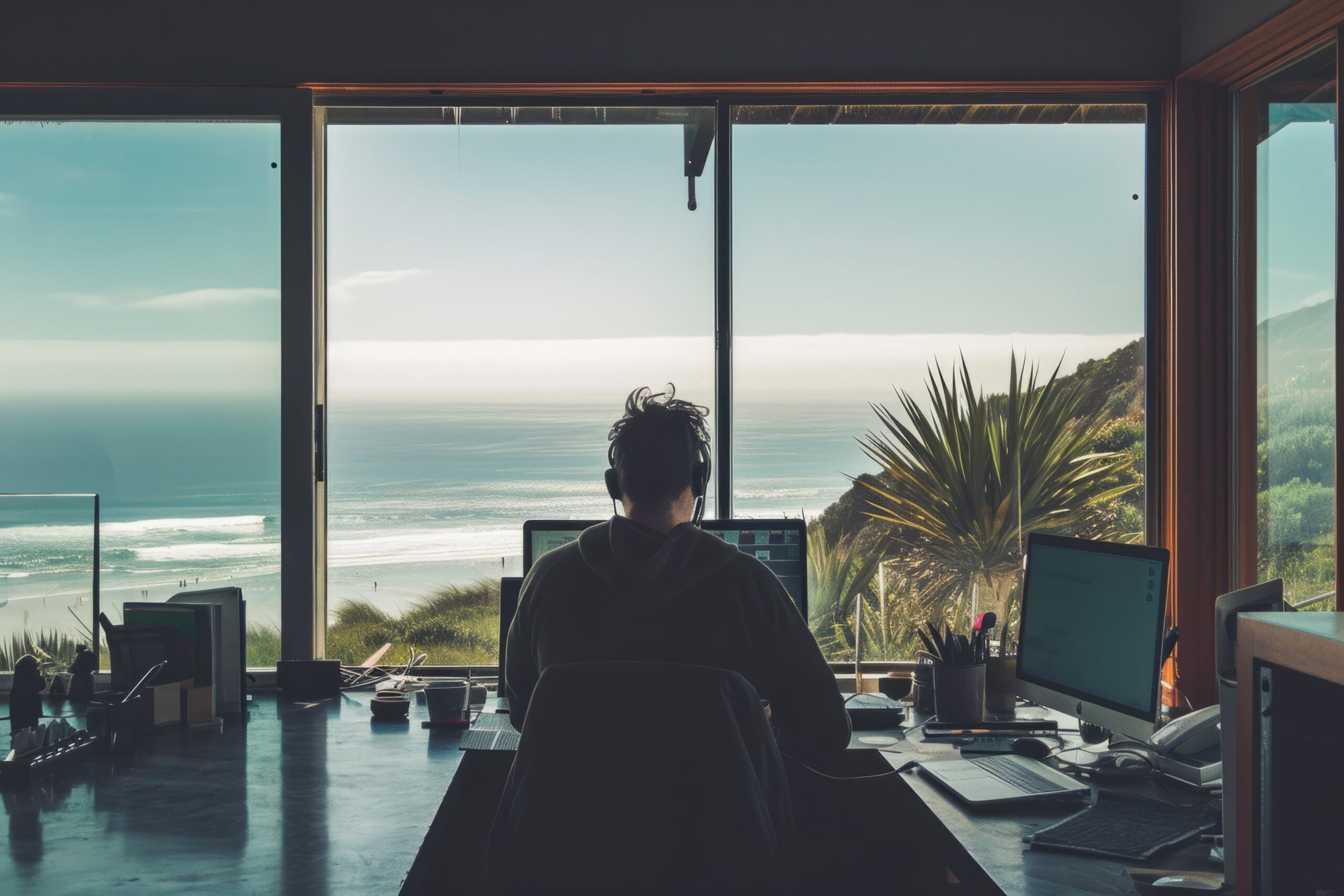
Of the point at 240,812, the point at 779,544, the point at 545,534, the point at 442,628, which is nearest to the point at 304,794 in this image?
the point at 240,812

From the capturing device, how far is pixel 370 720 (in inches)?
103

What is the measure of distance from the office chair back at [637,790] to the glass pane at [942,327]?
1700mm

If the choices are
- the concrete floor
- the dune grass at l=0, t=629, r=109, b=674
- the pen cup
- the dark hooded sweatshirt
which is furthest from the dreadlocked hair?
the dune grass at l=0, t=629, r=109, b=674

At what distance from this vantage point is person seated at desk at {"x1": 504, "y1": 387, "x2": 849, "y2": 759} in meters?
1.59

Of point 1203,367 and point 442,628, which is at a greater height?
point 1203,367

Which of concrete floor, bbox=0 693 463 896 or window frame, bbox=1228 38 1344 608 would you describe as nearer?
concrete floor, bbox=0 693 463 896

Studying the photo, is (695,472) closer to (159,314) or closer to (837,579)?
(837,579)

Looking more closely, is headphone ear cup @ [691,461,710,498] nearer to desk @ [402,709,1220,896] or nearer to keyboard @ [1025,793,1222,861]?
desk @ [402,709,1220,896]

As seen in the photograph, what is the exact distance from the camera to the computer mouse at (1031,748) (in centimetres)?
225

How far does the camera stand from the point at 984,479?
10.2ft

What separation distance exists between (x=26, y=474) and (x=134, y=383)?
1.54 feet

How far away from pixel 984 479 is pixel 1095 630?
939 mm

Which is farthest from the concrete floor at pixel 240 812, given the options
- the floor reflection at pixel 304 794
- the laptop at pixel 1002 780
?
the laptop at pixel 1002 780

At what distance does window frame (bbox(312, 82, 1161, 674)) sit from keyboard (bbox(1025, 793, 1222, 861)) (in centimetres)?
117
